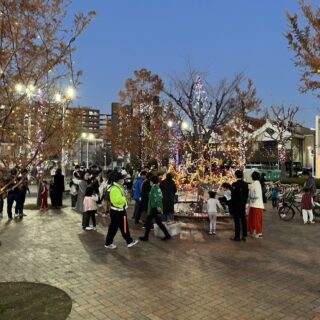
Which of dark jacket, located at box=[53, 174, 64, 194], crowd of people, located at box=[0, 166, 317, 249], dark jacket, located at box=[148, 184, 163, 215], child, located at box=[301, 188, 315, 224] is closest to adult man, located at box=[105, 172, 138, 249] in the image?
crowd of people, located at box=[0, 166, 317, 249]

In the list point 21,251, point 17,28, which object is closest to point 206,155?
point 21,251

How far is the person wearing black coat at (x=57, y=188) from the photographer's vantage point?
15.1 metres

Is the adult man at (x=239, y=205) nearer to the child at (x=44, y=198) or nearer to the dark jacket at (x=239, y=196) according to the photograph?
the dark jacket at (x=239, y=196)

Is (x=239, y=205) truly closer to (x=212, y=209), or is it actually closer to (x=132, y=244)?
(x=212, y=209)

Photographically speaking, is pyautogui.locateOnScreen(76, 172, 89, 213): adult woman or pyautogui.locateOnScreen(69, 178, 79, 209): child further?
pyautogui.locateOnScreen(69, 178, 79, 209): child

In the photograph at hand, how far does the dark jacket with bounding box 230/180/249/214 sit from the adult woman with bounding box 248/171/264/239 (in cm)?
23

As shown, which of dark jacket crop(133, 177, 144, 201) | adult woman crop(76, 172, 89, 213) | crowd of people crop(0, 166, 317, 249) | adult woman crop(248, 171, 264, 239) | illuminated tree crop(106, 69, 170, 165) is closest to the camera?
crowd of people crop(0, 166, 317, 249)

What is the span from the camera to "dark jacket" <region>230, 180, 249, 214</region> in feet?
30.8

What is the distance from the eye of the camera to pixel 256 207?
31.4 feet

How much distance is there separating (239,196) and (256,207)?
0.57 meters

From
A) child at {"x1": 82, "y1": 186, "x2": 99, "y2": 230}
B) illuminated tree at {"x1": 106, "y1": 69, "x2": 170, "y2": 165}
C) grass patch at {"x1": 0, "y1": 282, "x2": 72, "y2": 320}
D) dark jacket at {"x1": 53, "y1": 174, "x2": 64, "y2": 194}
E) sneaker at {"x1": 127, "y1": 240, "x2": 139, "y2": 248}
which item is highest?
illuminated tree at {"x1": 106, "y1": 69, "x2": 170, "y2": 165}

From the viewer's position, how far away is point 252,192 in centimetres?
960

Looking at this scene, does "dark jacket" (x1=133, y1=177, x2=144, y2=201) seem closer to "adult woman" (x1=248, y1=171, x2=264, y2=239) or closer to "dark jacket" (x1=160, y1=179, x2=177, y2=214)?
"dark jacket" (x1=160, y1=179, x2=177, y2=214)

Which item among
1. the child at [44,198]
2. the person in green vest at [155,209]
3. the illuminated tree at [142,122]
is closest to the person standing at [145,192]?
the person in green vest at [155,209]
